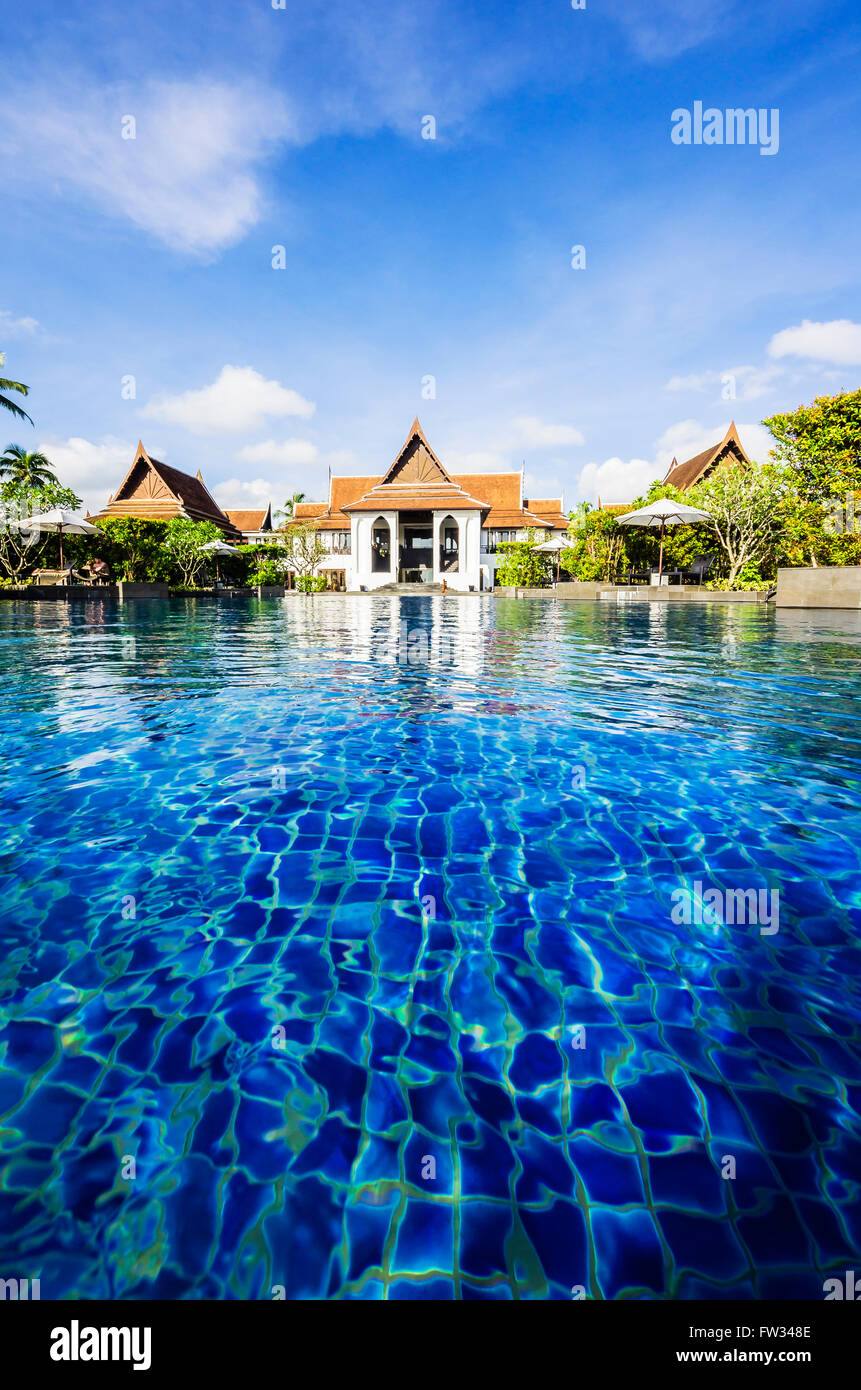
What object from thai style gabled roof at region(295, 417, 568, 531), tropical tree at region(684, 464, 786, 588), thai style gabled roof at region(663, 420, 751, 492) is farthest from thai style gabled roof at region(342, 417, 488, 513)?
tropical tree at region(684, 464, 786, 588)

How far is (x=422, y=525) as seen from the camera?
145ft

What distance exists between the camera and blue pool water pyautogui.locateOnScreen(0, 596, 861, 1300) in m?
1.48

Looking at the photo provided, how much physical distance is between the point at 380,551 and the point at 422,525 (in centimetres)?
346

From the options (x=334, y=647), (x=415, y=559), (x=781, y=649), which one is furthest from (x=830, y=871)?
(x=415, y=559)

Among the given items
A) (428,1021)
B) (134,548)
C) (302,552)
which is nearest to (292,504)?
(302,552)

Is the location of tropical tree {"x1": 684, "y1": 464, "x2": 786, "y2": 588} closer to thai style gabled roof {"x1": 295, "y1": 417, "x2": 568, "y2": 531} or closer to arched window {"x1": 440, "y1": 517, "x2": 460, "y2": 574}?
thai style gabled roof {"x1": 295, "y1": 417, "x2": 568, "y2": 531}

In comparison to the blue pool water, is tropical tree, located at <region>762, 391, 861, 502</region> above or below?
above

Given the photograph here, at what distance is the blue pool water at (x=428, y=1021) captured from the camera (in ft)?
4.85

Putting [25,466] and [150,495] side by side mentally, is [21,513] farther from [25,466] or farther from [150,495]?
[150,495]

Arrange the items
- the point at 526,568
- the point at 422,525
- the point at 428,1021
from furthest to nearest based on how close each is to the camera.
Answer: the point at 422,525, the point at 526,568, the point at 428,1021

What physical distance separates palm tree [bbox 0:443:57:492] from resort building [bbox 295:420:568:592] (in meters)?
16.9

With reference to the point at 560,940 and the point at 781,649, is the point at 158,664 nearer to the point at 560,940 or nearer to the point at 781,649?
the point at 560,940

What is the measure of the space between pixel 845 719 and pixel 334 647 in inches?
339

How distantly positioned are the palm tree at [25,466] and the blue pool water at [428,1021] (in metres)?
32.7
